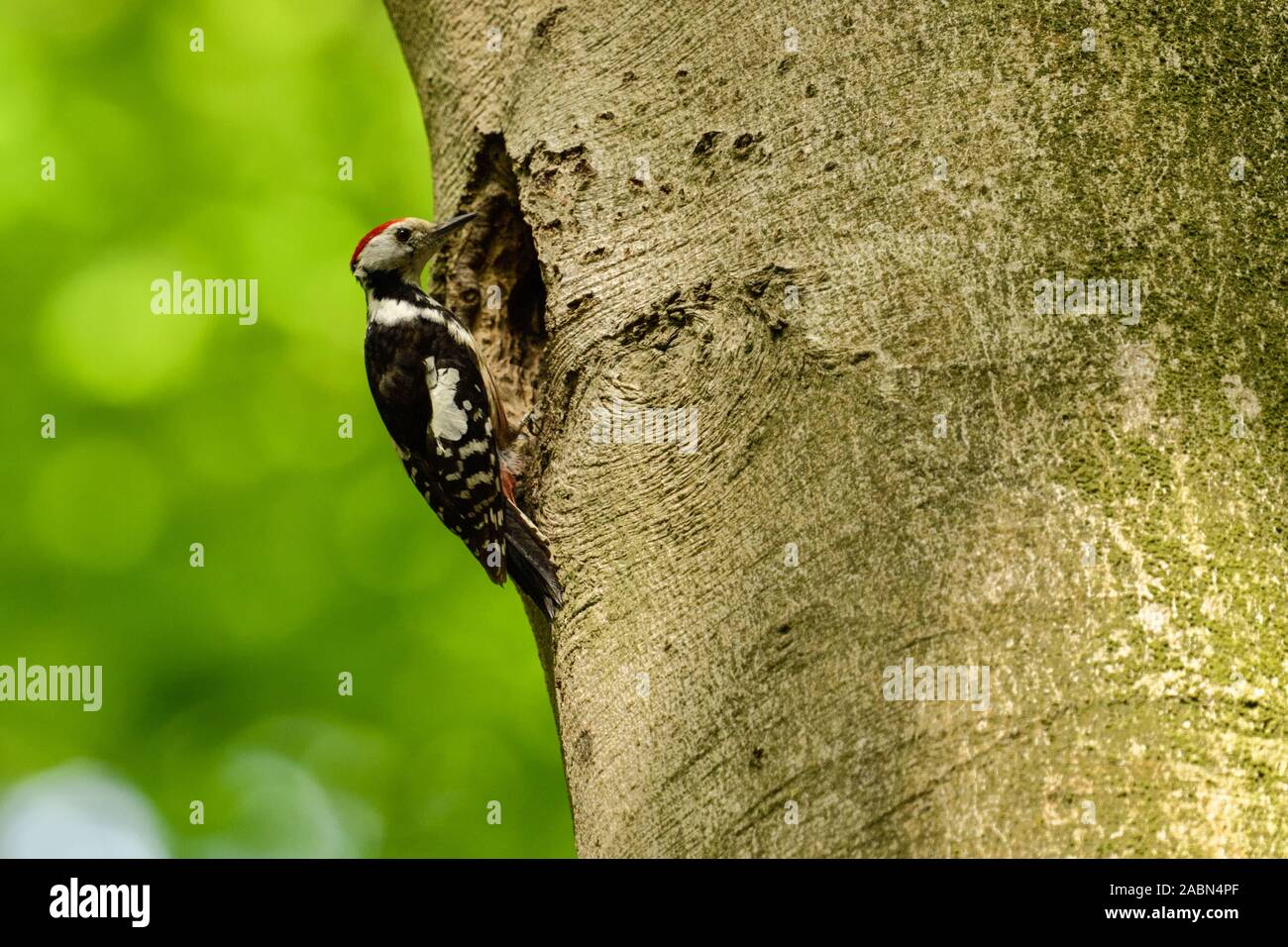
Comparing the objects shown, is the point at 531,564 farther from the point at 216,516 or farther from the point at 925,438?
the point at 216,516

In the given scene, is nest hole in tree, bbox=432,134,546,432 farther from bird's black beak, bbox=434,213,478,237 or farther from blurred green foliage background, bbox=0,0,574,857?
blurred green foliage background, bbox=0,0,574,857

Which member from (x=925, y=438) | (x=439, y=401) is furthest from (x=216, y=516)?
(x=925, y=438)

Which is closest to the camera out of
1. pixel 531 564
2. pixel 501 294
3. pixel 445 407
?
pixel 531 564

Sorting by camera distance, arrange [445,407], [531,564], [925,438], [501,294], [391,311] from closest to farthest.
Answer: [925,438] < [531,564] < [501,294] < [445,407] < [391,311]

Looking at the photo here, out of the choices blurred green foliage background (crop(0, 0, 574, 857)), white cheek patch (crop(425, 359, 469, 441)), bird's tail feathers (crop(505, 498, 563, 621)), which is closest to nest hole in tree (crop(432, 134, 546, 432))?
bird's tail feathers (crop(505, 498, 563, 621))

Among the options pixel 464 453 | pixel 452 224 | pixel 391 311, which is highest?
pixel 391 311

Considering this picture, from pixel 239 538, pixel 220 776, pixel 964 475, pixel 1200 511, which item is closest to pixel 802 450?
pixel 964 475

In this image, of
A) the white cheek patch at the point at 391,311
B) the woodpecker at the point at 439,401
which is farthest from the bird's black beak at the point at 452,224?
the white cheek patch at the point at 391,311

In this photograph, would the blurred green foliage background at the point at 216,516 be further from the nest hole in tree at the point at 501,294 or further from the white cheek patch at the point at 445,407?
the nest hole in tree at the point at 501,294
